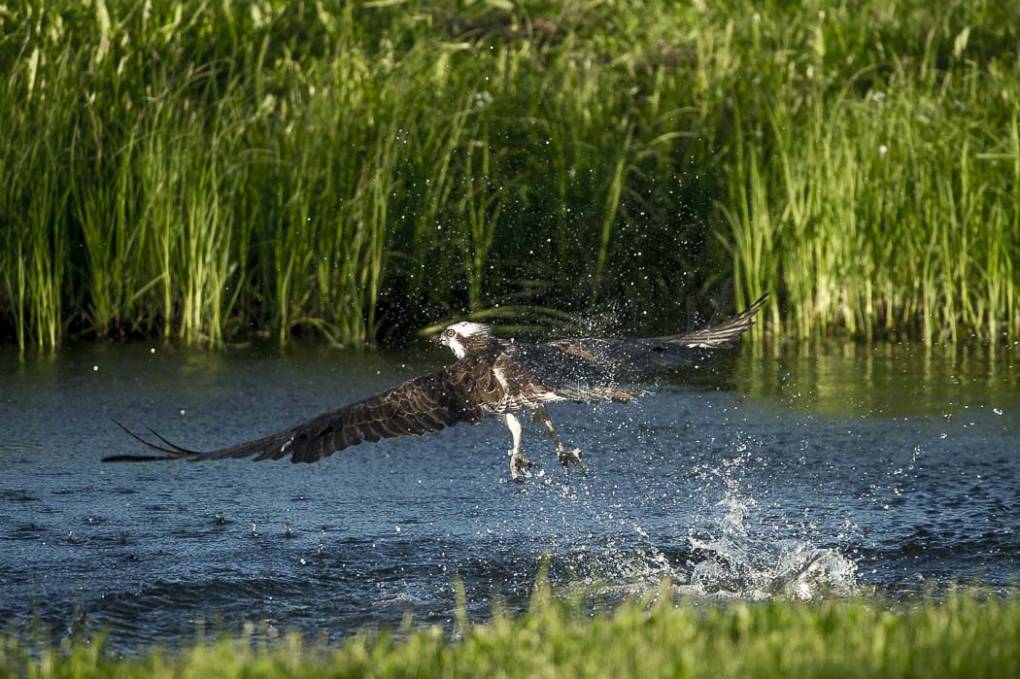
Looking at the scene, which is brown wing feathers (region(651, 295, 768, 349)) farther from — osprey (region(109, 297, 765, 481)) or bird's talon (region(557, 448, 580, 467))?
bird's talon (region(557, 448, 580, 467))

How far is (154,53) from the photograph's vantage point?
11422 millimetres

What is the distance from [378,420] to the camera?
6156 mm

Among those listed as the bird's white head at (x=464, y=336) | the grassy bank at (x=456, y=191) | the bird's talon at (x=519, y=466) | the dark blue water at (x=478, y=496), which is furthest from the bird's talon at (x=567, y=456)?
the grassy bank at (x=456, y=191)

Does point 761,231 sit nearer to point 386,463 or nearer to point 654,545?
point 386,463

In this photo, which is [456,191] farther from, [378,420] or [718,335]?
[378,420]

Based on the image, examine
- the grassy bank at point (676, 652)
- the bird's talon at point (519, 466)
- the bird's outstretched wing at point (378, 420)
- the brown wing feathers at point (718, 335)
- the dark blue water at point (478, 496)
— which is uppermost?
the brown wing feathers at point (718, 335)

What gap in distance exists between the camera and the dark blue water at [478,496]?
6.05m

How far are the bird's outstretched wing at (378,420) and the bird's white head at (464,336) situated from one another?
1.81 ft

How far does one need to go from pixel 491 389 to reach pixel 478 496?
1.20 m

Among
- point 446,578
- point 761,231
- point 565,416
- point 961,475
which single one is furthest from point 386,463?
point 761,231

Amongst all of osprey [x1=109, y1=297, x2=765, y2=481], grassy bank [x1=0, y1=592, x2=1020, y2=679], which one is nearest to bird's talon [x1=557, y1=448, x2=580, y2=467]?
osprey [x1=109, y1=297, x2=765, y2=481]

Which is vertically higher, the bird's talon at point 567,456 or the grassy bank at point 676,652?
the grassy bank at point 676,652

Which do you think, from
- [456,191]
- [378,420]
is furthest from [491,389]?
[456,191]

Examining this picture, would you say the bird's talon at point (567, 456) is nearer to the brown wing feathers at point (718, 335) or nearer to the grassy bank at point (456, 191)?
the brown wing feathers at point (718, 335)
